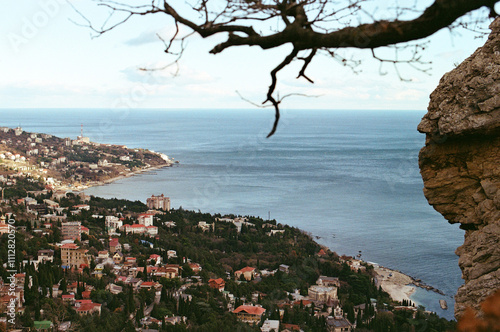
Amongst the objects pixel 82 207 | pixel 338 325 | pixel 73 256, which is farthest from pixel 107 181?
pixel 338 325

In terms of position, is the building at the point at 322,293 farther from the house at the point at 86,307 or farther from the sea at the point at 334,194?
the house at the point at 86,307

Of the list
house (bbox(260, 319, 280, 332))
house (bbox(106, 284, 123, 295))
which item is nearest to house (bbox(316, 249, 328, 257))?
house (bbox(260, 319, 280, 332))

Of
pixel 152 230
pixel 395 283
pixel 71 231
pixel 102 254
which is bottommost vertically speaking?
pixel 152 230

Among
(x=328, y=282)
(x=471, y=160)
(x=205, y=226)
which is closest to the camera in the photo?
(x=471, y=160)

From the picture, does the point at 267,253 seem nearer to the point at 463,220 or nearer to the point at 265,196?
the point at 265,196

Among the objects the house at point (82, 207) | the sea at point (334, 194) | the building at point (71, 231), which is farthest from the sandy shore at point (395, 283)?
the house at point (82, 207)

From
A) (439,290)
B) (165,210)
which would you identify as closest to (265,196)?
(165,210)

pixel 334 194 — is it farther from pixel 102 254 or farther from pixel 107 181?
pixel 107 181
